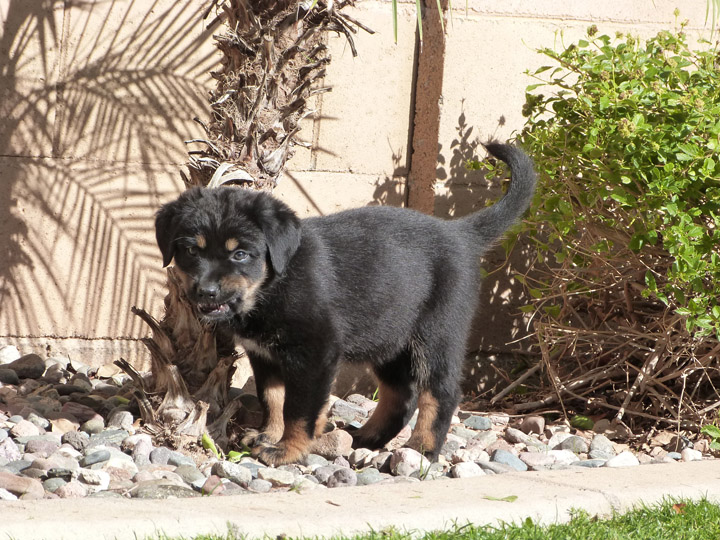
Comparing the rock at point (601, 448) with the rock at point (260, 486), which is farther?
the rock at point (601, 448)

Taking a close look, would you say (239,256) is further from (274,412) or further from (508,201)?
(508,201)

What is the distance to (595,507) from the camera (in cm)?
284

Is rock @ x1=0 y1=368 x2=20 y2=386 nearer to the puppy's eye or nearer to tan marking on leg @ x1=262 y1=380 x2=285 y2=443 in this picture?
tan marking on leg @ x1=262 y1=380 x2=285 y2=443

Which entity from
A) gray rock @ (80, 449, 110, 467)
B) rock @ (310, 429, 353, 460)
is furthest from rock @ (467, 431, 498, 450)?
gray rock @ (80, 449, 110, 467)

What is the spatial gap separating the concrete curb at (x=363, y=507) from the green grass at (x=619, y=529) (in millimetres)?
53

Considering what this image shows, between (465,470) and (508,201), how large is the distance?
139cm

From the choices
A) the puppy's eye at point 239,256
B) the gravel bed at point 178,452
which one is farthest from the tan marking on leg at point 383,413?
the puppy's eye at point 239,256

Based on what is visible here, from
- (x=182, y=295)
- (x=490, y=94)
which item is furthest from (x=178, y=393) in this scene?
(x=490, y=94)

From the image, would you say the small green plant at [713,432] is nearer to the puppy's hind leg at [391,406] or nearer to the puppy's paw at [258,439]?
the puppy's hind leg at [391,406]

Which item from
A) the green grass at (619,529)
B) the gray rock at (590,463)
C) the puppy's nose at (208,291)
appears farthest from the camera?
the gray rock at (590,463)

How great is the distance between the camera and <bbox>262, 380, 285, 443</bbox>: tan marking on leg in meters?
3.94

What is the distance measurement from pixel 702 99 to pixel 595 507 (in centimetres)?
215

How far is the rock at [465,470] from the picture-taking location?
3.50 metres

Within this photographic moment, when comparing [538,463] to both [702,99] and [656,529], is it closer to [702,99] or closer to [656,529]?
[656,529]
